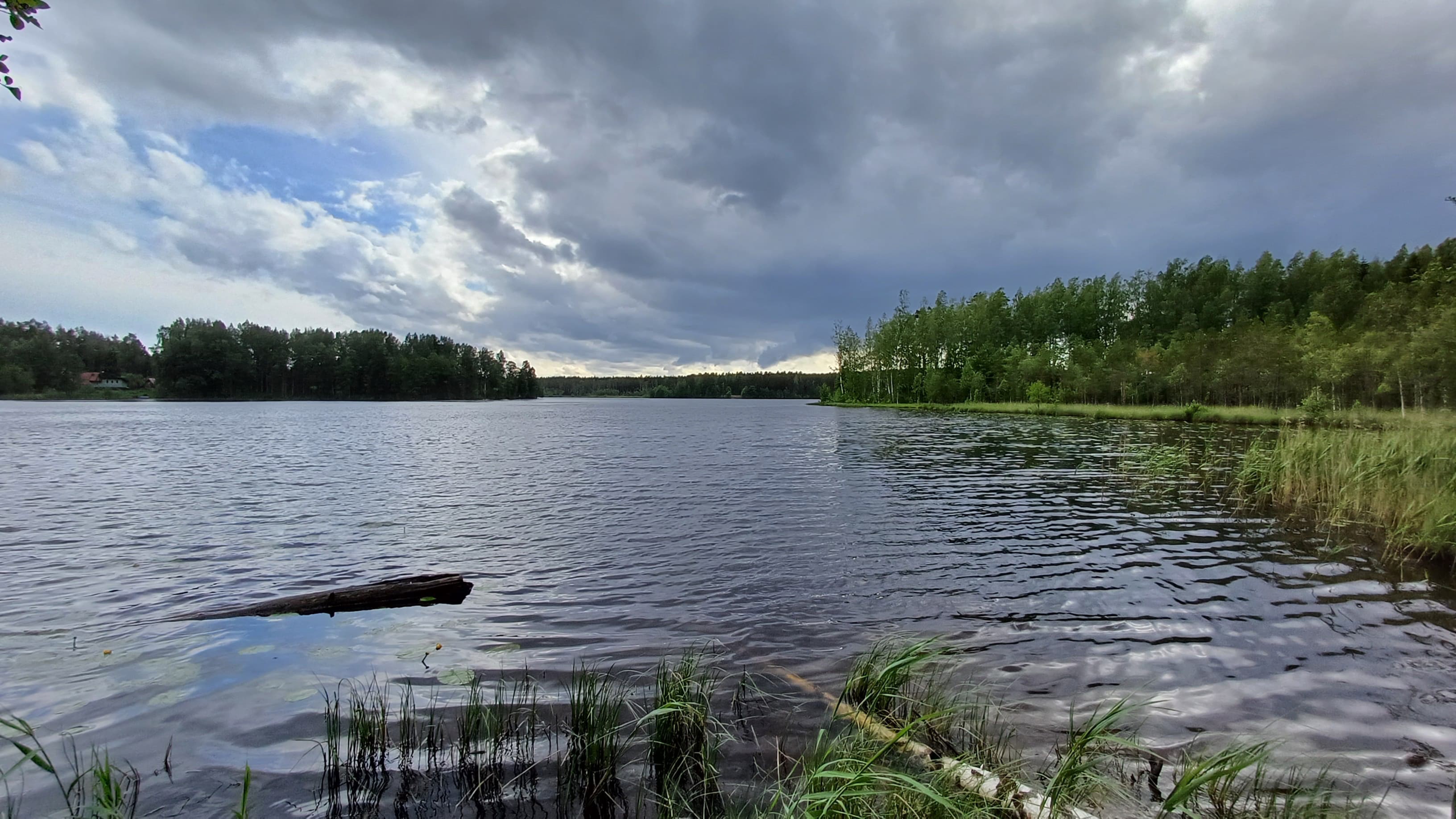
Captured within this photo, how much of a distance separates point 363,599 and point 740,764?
23.1 feet

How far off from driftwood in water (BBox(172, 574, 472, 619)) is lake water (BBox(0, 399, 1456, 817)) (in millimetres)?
299

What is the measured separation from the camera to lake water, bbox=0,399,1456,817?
646cm

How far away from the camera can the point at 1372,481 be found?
15.8 meters

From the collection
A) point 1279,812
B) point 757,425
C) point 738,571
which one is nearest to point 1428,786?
point 1279,812

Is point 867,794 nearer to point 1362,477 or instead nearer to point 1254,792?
point 1254,792

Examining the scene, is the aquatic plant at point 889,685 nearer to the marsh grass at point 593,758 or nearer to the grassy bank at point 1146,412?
the marsh grass at point 593,758

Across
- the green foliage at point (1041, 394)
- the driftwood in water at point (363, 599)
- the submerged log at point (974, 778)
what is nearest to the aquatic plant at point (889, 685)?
the submerged log at point (974, 778)

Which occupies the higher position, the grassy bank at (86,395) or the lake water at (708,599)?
the grassy bank at (86,395)

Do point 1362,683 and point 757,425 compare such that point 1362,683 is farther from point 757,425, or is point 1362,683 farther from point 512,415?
point 512,415

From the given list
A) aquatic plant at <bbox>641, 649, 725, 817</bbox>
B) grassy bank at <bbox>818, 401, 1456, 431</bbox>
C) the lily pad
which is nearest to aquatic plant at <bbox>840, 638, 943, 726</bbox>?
aquatic plant at <bbox>641, 649, 725, 817</bbox>

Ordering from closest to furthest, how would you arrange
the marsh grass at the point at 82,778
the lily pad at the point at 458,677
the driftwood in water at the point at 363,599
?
the marsh grass at the point at 82,778, the lily pad at the point at 458,677, the driftwood in water at the point at 363,599

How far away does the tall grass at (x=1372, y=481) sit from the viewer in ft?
40.2

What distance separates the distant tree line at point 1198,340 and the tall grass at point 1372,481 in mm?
42604

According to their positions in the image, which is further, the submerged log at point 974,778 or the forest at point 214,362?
the forest at point 214,362
